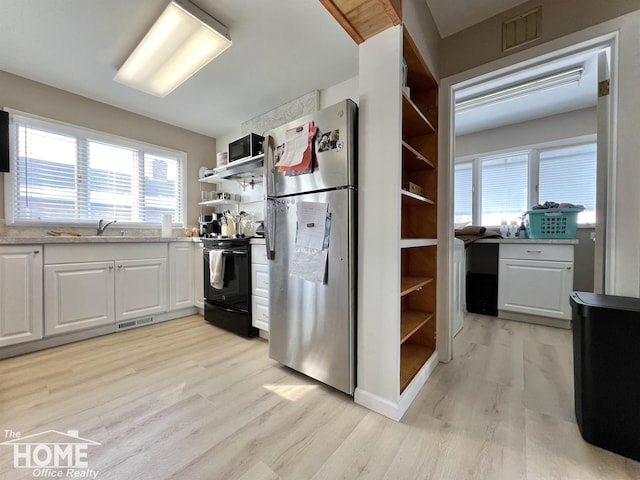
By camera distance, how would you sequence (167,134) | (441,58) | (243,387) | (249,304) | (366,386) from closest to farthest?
1. (366,386)
2. (243,387)
3. (441,58)
4. (249,304)
5. (167,134)

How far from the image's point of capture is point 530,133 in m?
3.31

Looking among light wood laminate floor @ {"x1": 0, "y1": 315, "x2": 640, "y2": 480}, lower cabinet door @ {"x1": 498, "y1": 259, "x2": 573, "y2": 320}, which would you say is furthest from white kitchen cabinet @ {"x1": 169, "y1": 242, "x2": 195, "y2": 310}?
lower cabinet door @ {"x1": 498, "y1": 259, "x2": 573, "y2": 320}

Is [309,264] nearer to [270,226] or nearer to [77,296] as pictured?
[270,226]

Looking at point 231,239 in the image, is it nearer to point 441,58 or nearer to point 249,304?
point 249,304

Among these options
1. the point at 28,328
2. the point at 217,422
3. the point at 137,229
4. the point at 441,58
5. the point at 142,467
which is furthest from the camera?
the point at 137,229

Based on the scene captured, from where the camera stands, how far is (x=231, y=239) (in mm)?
2471

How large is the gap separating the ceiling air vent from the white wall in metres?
2.26

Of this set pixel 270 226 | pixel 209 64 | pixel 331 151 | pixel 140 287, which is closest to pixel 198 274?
pixel 140 287

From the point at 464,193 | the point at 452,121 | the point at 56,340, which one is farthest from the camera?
the point at 464,193

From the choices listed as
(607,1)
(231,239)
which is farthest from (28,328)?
(607,1)

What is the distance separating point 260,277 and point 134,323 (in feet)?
5.02

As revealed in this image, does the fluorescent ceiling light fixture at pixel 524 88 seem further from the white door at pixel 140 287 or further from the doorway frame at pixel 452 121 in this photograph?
the white door at pixel 140 287

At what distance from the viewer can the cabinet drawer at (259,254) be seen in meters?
2.28

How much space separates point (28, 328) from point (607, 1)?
4.41 m
